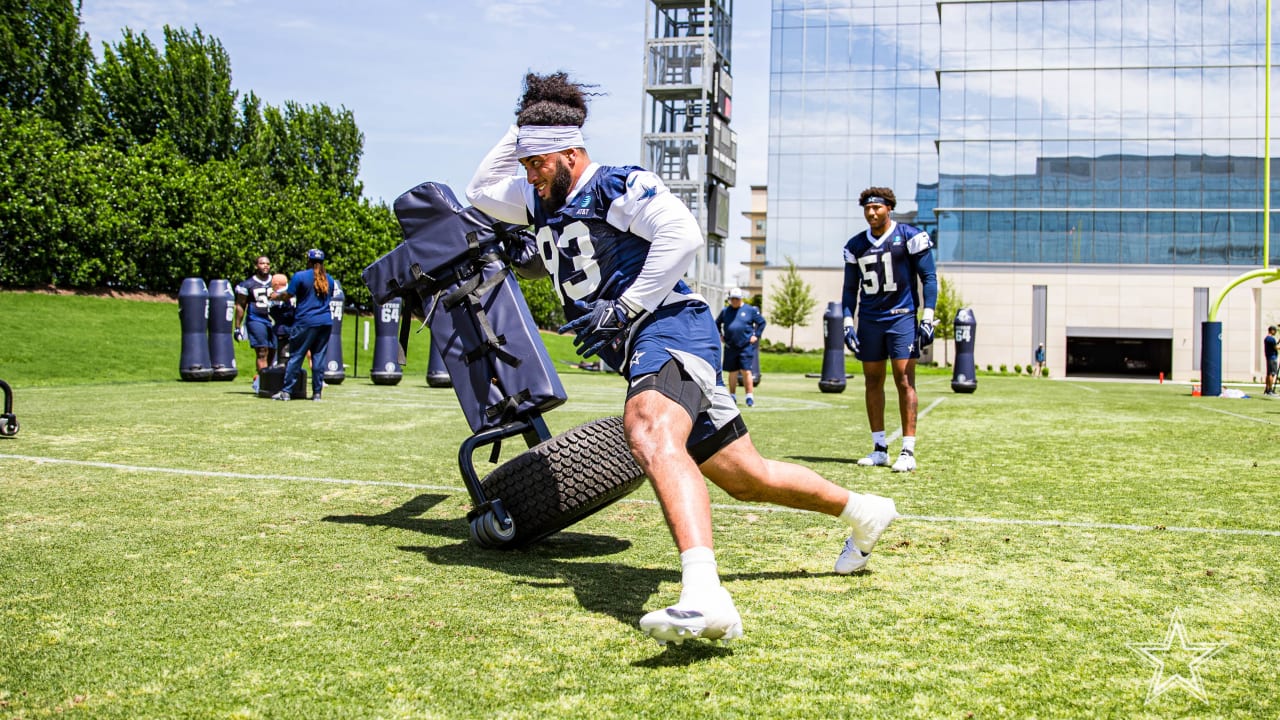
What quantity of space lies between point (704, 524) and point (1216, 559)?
7.99 feet

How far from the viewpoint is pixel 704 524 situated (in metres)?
3.14

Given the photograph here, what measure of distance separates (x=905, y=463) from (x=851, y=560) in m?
3.56

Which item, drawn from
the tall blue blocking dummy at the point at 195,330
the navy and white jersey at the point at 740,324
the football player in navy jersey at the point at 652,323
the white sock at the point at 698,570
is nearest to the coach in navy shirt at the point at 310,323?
the tall blue blocking dummy at the point at 195,330

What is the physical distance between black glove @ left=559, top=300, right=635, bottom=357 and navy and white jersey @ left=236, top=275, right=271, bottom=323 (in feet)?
45.6

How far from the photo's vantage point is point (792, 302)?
64625 mm

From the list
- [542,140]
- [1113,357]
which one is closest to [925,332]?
[542,140]

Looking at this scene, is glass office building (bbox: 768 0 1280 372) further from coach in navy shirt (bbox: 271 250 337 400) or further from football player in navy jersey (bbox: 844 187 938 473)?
football player in navy jersey (bbox: 844 187 938 473)

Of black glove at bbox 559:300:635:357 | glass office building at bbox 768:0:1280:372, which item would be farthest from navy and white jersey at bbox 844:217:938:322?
glass office building at bbox 768:0:1280:372

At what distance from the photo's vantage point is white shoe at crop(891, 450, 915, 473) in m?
7.29

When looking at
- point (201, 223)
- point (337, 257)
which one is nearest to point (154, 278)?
point (201, 223)

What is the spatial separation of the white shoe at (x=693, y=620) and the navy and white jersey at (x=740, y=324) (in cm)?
1395

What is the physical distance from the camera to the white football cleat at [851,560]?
3.93 m

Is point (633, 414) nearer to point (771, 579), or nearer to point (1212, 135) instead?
point (771, 579)

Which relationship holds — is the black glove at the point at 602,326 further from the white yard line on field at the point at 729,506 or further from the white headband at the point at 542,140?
the white yard line on field at the point at 729,506
